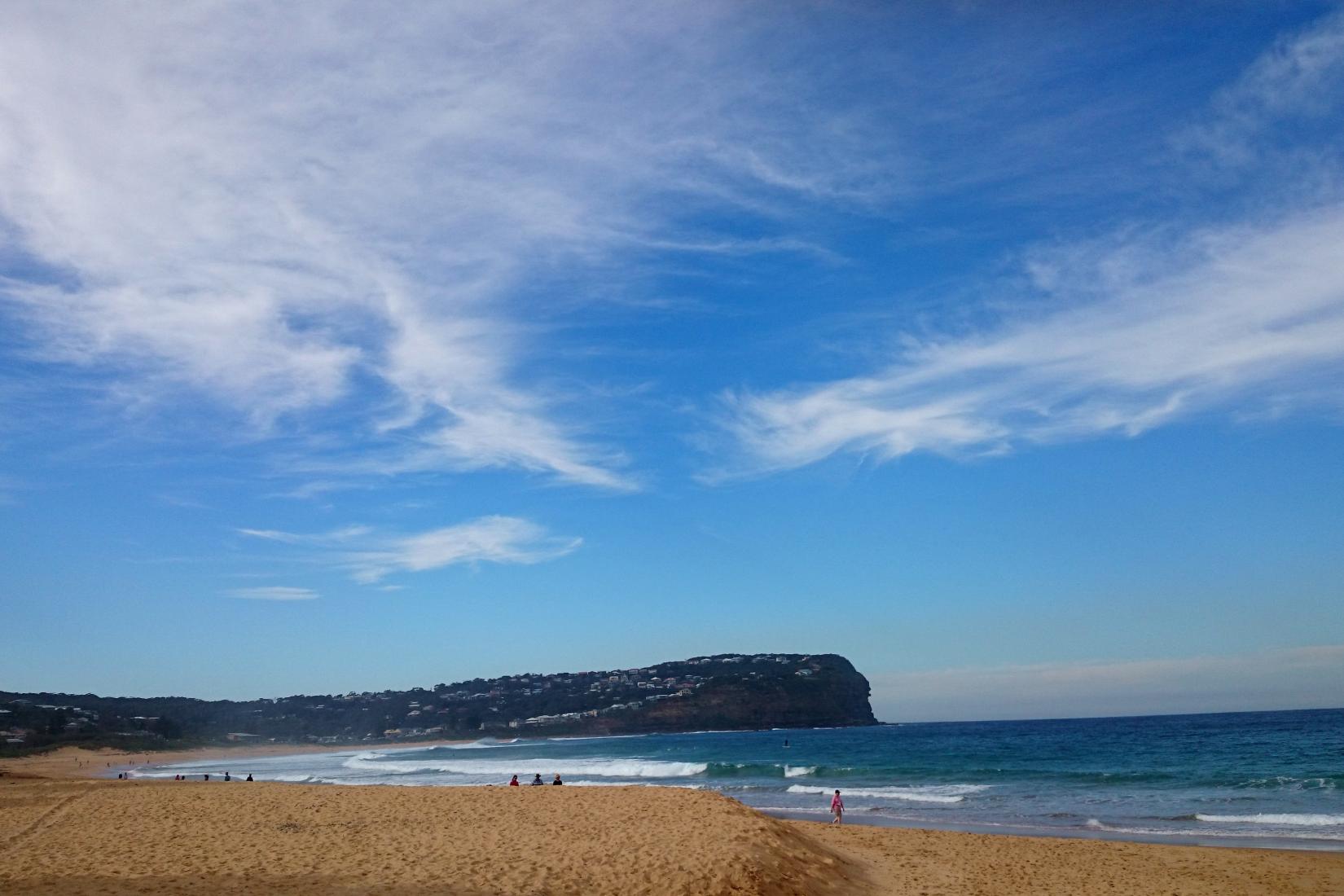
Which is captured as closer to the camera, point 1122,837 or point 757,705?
point 1122,837

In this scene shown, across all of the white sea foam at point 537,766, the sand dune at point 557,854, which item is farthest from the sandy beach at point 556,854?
the white sea foam at point 537,766

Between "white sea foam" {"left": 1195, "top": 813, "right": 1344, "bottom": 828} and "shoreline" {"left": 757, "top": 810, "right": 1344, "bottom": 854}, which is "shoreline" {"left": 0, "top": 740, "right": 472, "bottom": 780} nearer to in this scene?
"shoreline" {"left": 757, "top": 810, "right": 1344, "bottom": 854}

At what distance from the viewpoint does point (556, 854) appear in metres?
14.8

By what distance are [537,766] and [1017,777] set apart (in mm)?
31398

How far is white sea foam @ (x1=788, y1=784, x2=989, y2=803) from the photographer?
101 feet

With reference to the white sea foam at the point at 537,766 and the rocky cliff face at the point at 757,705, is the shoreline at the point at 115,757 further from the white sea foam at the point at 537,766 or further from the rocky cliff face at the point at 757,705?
the rocky cliff face at the point at 757,705

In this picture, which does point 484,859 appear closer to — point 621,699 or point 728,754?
point 728,754

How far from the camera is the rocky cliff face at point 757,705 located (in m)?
133

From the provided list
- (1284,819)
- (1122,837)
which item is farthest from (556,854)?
(1284,819)

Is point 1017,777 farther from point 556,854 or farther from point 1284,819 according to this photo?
point 556,854

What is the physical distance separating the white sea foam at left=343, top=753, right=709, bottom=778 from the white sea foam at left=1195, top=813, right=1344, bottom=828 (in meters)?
26.1

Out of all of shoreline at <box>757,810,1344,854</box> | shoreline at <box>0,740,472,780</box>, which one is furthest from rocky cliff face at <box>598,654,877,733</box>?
shoreline at <box>757,810,1344,854</box>

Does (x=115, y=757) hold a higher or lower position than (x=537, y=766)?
lower

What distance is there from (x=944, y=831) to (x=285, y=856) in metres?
15.5
